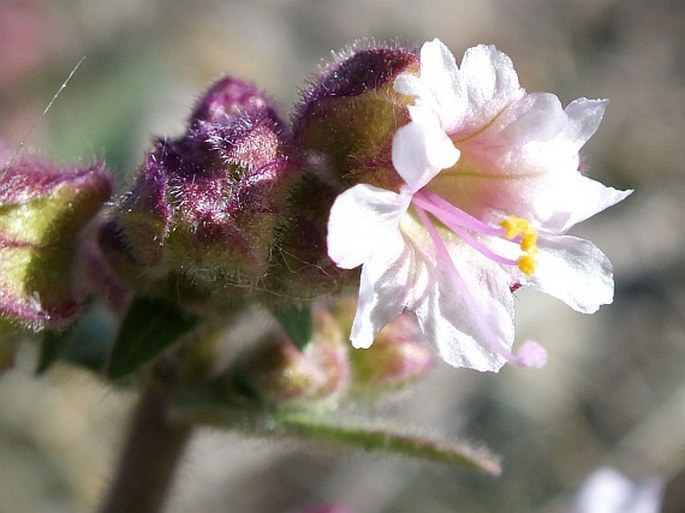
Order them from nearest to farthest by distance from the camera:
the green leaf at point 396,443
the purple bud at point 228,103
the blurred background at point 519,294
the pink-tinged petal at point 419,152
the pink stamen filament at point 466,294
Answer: the pink-tinged petal at point 419,152
the pink stamen filament at point 466,294
the purple bud at point 228,103
the green leaf at point 396,443
the blurred background at point 519,294

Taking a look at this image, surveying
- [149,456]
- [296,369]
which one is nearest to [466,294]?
[296,369]

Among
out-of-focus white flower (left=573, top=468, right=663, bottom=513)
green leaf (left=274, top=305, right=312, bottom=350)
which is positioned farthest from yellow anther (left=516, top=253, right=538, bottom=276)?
out-of-focus white flower (left=573, top=468, right=663, bottom=513)

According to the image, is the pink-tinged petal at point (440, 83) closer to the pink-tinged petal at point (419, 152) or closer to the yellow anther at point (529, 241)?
the pink-tinged petal at point (419, 152)

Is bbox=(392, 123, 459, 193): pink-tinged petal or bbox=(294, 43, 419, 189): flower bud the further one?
bbox=(294, 43, 419, 189): flower bud

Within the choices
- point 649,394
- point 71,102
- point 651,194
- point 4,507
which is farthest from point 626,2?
point 4,507

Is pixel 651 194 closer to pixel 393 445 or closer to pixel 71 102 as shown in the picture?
pixel 71 102

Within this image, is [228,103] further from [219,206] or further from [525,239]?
[525,239]

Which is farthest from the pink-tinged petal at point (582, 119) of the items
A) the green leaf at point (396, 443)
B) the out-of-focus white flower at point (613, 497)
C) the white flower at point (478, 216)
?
the out-of-focus white flower at point (613, 497)

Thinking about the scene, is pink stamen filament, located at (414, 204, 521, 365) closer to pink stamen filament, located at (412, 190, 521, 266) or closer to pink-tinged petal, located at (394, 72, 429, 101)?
pink stamen filament, located at (412, 190, 521, 266)
